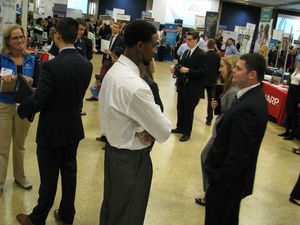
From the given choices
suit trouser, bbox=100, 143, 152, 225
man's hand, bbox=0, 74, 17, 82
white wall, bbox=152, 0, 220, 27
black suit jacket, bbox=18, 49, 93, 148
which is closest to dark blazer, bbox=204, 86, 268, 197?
suit trouser, bbox=100, 143, 152, 225

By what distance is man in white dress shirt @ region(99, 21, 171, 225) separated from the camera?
1.62 metres

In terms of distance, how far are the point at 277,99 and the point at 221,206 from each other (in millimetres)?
5323

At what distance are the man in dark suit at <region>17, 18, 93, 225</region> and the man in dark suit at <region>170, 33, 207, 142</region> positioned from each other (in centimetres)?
288

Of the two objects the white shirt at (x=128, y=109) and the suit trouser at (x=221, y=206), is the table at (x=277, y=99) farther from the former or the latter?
the white shirt at (x=128, y=109)

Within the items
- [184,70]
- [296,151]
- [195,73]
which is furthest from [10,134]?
Result: [296,151]

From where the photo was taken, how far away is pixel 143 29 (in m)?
1.65

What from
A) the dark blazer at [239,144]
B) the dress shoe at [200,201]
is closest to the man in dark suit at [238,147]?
the dark blazer at [239,144]

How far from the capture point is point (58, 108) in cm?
229

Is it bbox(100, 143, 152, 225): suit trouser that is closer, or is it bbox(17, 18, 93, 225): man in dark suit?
bbox(100, 143, 152, 225): suit trouser

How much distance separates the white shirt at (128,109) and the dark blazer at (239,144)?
1.54 feet

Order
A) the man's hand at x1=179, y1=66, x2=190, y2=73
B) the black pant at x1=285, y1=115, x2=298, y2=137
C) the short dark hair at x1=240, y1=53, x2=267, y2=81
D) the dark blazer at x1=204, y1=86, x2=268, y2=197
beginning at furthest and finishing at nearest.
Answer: the black pant at x1=285, y1=115, x2=298, y2=137 → the man's hand at x1=179, y1=66, x2=190, y2=73 → the short dark hair at x1=240, y1=53, x2=267, y2=81 → the dark blazer at x1=204, y1=86, x2=268, y2=197

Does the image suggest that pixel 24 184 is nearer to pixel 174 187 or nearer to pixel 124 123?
pixel 174 187

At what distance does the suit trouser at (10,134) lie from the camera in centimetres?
289

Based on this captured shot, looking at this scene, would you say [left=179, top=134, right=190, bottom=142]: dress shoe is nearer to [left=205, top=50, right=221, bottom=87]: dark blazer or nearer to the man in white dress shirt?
[left=205, top=50, right=221, bottom=87]: dark blazer
